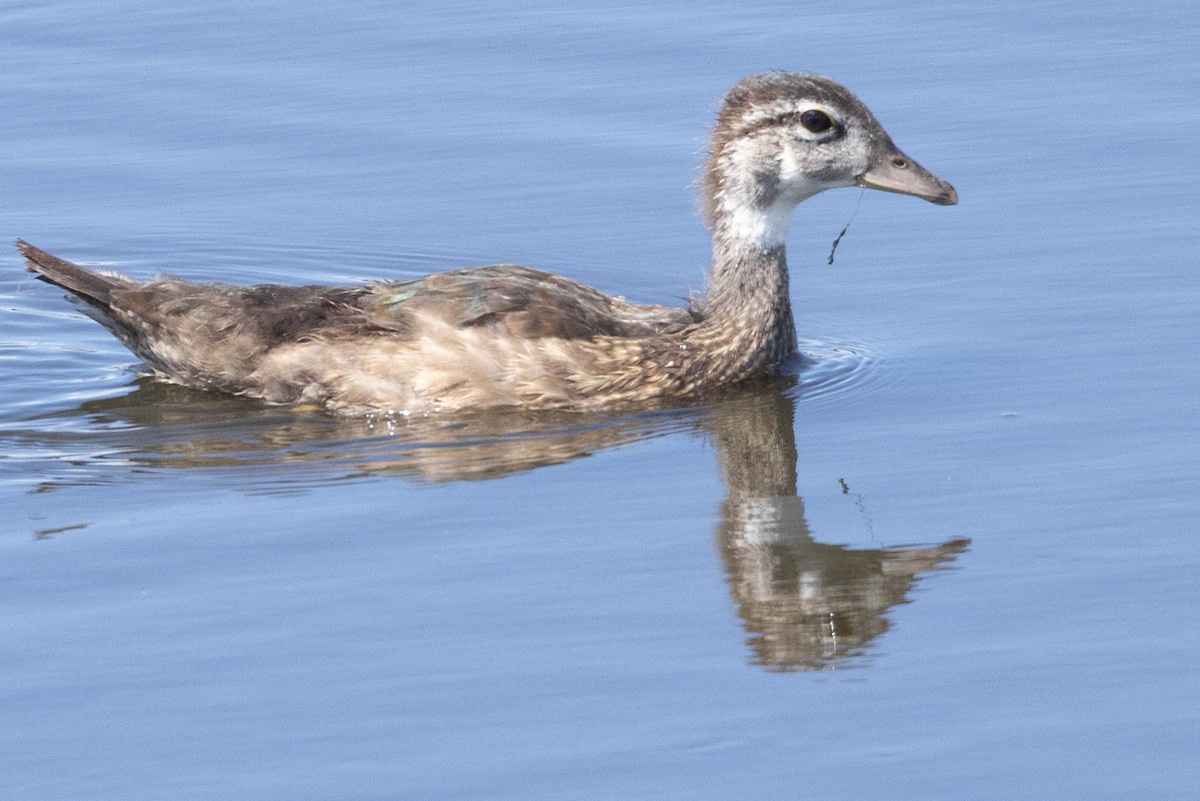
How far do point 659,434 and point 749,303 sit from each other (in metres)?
1.30

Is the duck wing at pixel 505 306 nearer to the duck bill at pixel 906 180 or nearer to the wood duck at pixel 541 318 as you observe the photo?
the wood duck at pixel 541 318

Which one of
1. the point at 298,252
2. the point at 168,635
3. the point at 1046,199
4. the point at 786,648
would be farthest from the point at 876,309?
the point at 168,635

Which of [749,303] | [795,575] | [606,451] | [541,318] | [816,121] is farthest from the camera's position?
[749,303]

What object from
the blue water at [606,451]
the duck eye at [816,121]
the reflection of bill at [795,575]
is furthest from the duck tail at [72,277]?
the duck eye at [816,121]

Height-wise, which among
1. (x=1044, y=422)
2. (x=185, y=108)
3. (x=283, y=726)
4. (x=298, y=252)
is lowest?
(x=283, y=726)

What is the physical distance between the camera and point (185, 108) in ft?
49.6

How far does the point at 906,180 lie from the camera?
38.4 ft

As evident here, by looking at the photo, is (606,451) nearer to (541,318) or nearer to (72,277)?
(541,318)

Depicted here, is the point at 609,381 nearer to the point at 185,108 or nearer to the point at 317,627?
the point at 317,627

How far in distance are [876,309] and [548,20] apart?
199 inches

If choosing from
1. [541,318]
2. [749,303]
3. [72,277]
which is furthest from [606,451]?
[72,277]

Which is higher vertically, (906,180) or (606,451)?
(906,180)

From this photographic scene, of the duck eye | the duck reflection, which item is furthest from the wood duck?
the duck reflection

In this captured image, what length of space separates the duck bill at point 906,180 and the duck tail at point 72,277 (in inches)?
162
